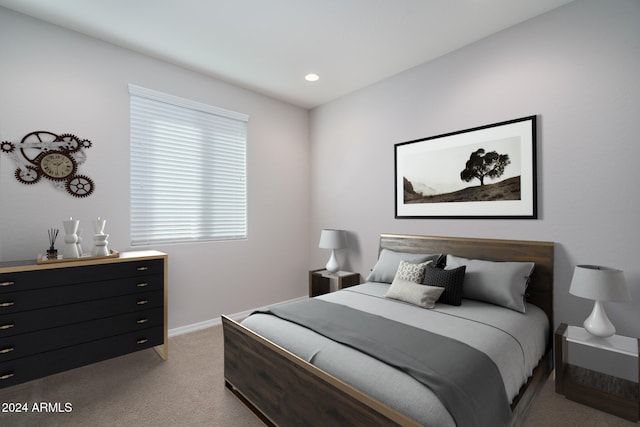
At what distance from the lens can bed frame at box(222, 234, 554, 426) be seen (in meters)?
1.36

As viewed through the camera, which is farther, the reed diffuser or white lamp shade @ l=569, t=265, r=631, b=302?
the reed diffuser

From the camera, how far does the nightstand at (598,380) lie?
75.5 inches

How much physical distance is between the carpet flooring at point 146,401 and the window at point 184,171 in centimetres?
121

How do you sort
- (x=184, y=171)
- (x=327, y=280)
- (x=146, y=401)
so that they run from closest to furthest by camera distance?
1. (x=146, y=401)
2. (x=184, y=171)
3. (x=327, y=280)

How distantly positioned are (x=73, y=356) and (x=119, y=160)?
1.69 m

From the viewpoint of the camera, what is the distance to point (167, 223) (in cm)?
325

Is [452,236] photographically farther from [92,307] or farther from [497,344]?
[92,307]

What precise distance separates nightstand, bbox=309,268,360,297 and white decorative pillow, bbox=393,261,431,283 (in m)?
1.09

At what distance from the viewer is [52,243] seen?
2.41 meters

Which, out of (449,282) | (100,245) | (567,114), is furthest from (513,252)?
(100,245)

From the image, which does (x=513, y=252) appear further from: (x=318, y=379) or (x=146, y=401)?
(x=146, y=401)

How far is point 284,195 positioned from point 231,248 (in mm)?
1028

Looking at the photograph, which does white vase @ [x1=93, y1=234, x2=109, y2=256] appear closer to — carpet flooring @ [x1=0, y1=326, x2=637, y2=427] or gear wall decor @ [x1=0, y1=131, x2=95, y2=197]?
gear wall decor @ [x1=0, y1=131, x2=95, y2=197]

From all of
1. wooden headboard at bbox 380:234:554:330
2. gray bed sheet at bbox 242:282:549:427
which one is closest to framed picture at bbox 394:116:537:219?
wooden headboard at bbox 380:234:554:330
